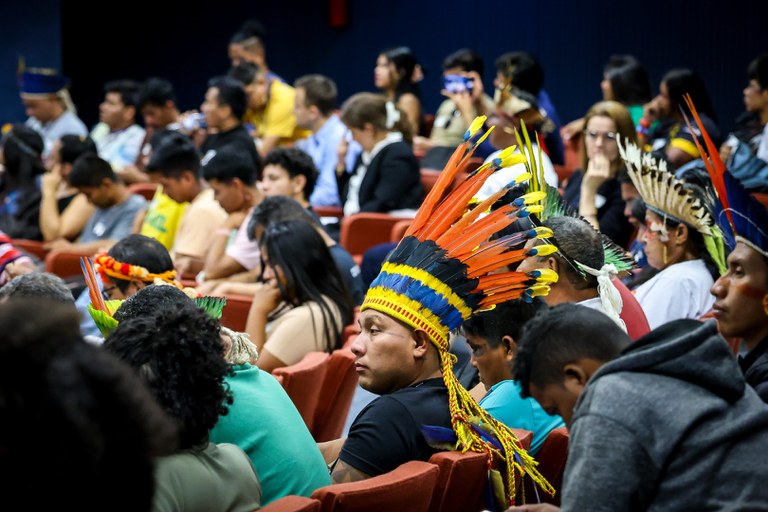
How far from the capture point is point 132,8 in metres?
12.4

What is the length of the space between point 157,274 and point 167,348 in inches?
78.4

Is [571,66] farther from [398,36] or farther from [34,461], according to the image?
[34,461]

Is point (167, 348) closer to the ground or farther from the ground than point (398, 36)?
farther from the ground

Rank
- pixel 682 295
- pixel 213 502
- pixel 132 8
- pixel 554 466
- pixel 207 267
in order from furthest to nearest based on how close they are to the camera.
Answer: pixel 132 8, pixel 207 267, pixel 682 295, pixel 554 466, pixel 213 502

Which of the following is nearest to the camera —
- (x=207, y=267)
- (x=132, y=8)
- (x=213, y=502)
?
(x=213, y=502)

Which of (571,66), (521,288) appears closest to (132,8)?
(571,66)

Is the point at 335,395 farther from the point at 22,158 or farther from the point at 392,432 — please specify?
the point at 22,158

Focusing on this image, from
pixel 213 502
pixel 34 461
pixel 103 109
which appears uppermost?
pixel 34 461

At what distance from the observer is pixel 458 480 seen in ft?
7.84

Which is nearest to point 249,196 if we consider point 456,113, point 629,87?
point 456,113

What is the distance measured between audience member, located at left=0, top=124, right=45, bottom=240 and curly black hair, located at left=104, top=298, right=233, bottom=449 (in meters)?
5.18

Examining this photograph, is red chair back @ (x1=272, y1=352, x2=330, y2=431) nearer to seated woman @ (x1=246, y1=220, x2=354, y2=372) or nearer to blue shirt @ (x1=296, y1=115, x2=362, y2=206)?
seated woman @ (x1=246, y1=220, x2=354, y2=372)

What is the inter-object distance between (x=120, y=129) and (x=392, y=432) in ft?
24.0

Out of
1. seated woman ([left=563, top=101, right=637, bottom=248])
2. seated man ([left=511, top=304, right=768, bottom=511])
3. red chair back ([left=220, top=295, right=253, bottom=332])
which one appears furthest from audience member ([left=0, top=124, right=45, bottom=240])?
seated man ([left=511, top=304, right=768, bottom=511])
